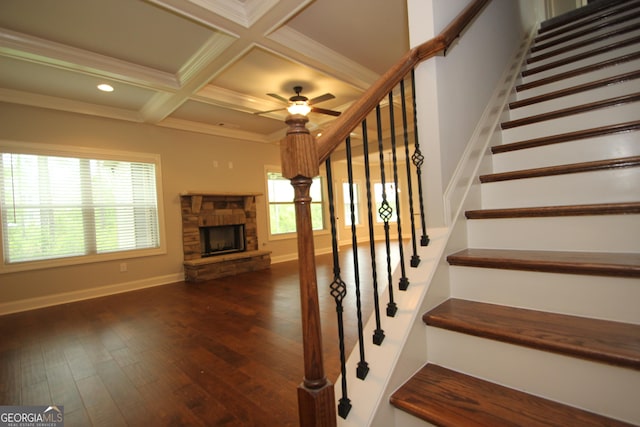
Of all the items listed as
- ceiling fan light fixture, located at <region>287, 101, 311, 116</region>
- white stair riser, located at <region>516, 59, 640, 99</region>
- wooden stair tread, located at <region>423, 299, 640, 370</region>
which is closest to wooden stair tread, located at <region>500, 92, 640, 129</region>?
white stair riser, located at <region>516, 59, 640, 99</region>

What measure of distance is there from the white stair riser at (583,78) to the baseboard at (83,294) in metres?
5.28

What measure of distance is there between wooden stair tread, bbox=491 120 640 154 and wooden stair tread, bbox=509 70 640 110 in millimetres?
496

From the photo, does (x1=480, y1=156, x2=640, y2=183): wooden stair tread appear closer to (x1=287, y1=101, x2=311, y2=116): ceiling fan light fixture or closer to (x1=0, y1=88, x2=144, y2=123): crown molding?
(x1=287, y1=101, x2=311, y2=116): ceiling fan light fixture

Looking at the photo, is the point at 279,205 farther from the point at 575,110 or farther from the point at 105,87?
the point at 575,110

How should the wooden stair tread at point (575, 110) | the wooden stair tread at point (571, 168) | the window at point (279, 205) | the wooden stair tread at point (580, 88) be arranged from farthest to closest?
the window at point (279, 205) < the wooden stair tread at point (580, 88) < the wooden stair tread at point (575, 110) < the wooden stair tread at point (571, 168)

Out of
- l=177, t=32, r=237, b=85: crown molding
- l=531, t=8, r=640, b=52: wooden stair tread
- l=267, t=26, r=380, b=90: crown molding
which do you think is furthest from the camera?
l=267, t=26, r=380, b=90: crown molding

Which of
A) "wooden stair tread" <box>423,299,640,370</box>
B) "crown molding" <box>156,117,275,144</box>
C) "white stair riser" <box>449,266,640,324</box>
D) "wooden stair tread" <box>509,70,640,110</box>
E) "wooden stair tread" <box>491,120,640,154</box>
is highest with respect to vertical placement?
"crown molding" <box>156,117,275,144</box>

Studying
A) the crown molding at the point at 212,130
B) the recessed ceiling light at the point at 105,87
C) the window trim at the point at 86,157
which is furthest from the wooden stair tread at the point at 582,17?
the window trim at the point at 86,157

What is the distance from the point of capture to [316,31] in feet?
10.1

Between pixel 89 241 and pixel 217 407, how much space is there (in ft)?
13.0

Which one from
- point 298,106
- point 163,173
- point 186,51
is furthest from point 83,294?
point 298,106

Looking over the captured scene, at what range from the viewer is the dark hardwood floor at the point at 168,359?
153cm

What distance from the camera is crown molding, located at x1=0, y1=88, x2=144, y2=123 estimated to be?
3.67 m

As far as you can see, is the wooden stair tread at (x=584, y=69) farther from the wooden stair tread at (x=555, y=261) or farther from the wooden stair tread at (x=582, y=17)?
the wooden stair tread at (x=555, y=261)
